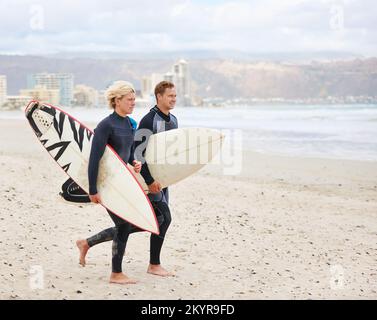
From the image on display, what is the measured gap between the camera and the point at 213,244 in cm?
519

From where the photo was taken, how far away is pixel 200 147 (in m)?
4.16

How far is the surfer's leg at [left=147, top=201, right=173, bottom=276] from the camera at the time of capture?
3.85 meters

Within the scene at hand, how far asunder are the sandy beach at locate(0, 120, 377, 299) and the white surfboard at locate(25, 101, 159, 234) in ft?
1.20

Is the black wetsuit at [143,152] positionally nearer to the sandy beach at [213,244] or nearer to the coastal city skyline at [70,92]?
the sandy beach at [213,244]

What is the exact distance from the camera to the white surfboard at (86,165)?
3.61 metres

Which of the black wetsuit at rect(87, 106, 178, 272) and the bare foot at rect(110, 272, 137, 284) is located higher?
the black wetsuit at rect(87, 106, 178, 272)

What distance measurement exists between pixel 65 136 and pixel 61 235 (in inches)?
64.8

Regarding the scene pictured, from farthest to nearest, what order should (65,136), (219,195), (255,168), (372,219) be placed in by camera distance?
1. (255,168)
2. (219,195)
3. (372,219)
4. (65,136)

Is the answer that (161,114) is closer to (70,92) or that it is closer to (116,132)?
(116,132)

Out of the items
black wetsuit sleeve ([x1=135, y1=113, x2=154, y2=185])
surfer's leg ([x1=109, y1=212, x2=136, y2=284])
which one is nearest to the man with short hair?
black wetsuit sleeve ([x1=135, y1=113, x2=154, y2=185])

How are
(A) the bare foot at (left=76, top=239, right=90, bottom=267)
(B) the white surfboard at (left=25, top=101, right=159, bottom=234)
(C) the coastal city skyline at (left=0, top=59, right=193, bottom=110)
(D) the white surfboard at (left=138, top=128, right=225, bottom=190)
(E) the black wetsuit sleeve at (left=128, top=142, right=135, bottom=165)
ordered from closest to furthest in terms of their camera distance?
(B) the white surfboard at (left=25, top=101, right=159, bottom=234), (E) the black wetsuit sleeve at (left=128, top=142, right=135, bottom=165), (D) the white surfboard at (left=138, top=128, right=225, bottom=190), (A) the bare foot at (left=76, top=239, right=90, bottom=267), (C) the coastal city skyline at (left=0, top=59, right=193, bottom=110)

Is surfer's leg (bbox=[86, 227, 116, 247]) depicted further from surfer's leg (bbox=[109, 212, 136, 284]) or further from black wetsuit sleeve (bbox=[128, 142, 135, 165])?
black wetsuit sleeve (bbox=[128, 142, 135, 165])
